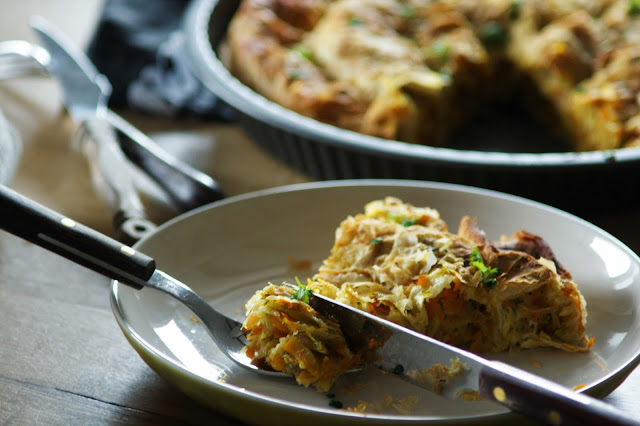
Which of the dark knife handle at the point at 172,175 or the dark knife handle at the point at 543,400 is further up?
the dark knife handle at the point at 543,400

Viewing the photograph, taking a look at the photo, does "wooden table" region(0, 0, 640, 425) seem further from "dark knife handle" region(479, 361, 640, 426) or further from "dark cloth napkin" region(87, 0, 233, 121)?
"dark knife handle" region(479, 361, 640, 426)

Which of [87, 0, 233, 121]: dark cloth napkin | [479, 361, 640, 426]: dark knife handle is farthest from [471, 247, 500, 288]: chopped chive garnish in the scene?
[87, 0, 233, 121]: dark cloth napkin

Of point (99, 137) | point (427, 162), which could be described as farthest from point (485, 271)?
point (99, 137)

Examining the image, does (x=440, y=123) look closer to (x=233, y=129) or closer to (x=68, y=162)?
(x=233, y=129)

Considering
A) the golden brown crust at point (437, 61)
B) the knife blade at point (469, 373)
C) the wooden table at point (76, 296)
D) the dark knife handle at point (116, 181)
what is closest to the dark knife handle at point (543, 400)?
the knife blade at point (469, 373)

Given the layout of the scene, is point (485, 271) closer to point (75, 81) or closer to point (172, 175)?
point (172, 175)

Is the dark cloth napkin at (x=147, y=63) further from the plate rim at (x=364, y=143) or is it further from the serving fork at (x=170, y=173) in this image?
the serving fork at (x=170, y=173)

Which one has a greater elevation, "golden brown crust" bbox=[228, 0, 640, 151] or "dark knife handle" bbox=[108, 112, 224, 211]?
"golden brown crust" bbox=[228, 0, 640, 151]
